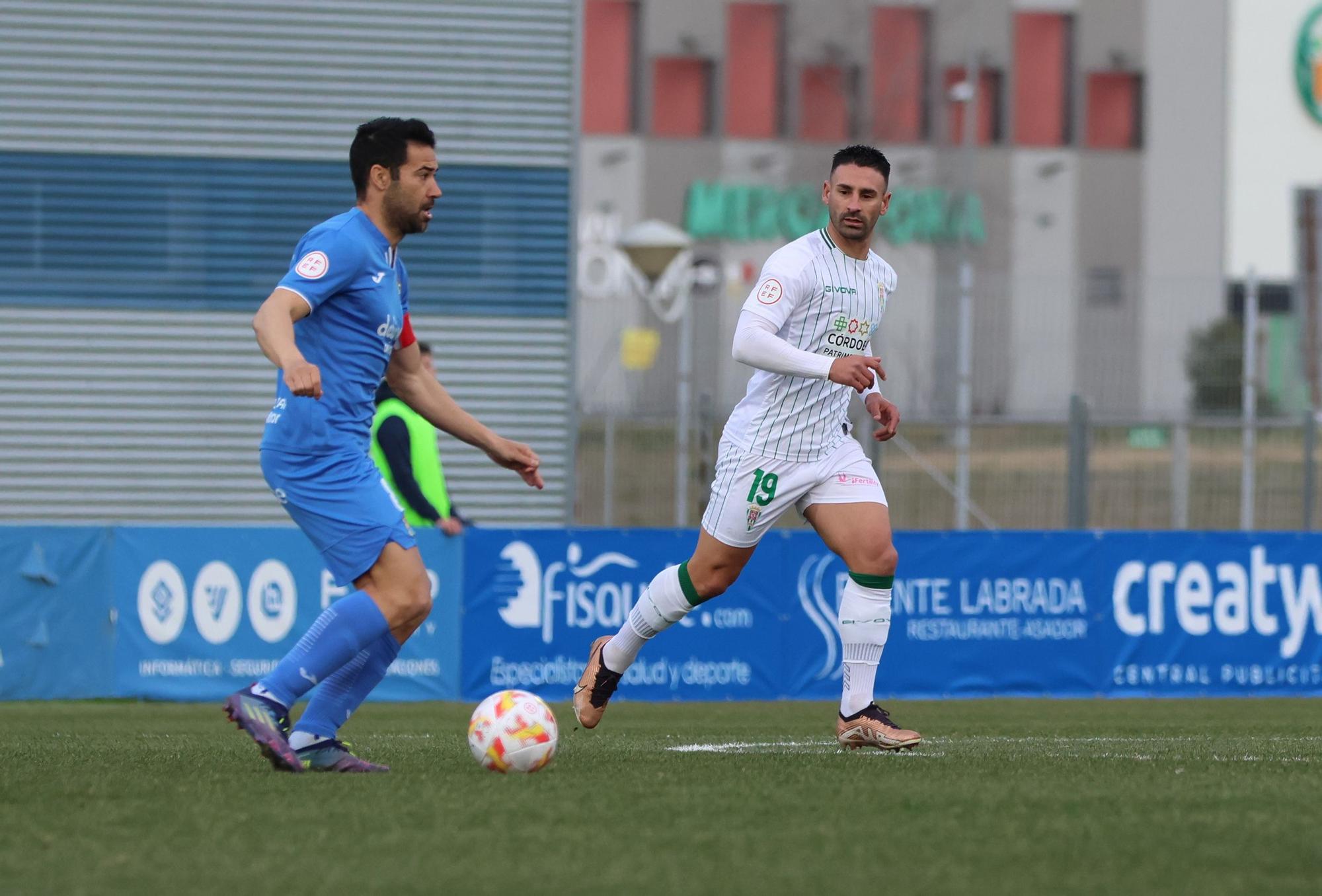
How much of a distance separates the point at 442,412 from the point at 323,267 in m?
0.84

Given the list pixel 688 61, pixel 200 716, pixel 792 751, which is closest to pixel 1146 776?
pixel 792 751

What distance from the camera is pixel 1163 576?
1334 centimetres

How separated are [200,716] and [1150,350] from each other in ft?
41.7

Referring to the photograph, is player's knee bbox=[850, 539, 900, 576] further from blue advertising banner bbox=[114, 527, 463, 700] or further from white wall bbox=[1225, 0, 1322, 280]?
white wall bbox=[1225, 0, 1322, 280]

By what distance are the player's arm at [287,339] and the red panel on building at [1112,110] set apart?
33908 millimetres

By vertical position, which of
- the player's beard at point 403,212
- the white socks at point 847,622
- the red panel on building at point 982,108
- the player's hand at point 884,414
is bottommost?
the white socks at point 847,622

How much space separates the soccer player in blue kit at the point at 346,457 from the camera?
19.9 ft

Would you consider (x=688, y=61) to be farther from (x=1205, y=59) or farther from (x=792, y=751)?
(x=792, y=751)

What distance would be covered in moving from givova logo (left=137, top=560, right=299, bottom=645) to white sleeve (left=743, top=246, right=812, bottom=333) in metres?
6.11

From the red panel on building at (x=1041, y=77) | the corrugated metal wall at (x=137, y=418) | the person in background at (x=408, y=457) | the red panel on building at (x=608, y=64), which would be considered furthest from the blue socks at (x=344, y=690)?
the red panel on building at (x=1041, y=77)

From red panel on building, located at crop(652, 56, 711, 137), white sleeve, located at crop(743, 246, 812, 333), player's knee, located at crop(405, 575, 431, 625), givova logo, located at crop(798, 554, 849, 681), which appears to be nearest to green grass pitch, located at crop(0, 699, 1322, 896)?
player's knee, located at crop(405, 575, 431, 625)

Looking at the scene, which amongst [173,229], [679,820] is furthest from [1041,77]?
[679,820]

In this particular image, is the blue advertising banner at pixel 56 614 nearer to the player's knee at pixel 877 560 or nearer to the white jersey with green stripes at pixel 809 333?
the white jersey with green stripes at pixel 809 333

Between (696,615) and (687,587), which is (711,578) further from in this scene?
(696,615)
